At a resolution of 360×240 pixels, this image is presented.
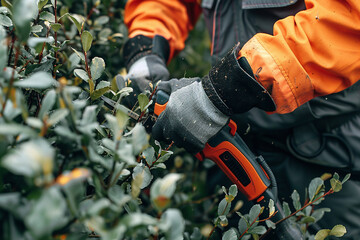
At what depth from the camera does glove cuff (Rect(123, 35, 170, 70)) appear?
67.1 inches

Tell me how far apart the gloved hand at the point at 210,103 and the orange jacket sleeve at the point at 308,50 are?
0.05 metres

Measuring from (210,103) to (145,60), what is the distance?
567 mm

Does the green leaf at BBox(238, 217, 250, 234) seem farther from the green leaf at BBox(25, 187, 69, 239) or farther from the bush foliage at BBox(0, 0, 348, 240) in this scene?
the green leaf at BBox(25, 187, 69, 239)

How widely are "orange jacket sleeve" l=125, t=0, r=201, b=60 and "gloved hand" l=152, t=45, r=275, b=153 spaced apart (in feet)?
2.26

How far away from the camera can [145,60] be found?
163 centimetres

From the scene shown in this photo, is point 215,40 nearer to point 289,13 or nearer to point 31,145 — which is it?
point 289,13

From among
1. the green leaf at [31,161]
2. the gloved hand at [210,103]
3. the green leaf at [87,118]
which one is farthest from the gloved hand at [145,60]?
the green leaf at [31,161]

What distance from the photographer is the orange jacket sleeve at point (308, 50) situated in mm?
1142

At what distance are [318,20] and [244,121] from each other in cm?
58

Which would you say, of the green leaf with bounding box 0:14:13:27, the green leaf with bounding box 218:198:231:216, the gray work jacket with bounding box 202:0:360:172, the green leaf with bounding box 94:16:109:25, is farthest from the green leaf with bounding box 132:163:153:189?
the green leaf with bounding box 94:16:109:25

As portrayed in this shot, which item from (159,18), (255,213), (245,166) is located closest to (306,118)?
(245,166)

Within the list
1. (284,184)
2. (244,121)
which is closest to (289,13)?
(244,121)

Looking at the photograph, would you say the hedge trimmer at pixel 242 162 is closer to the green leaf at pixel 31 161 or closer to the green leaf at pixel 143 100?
the green leaf at pixel 143 100

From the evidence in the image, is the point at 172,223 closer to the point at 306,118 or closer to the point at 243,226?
the point at 243,226
